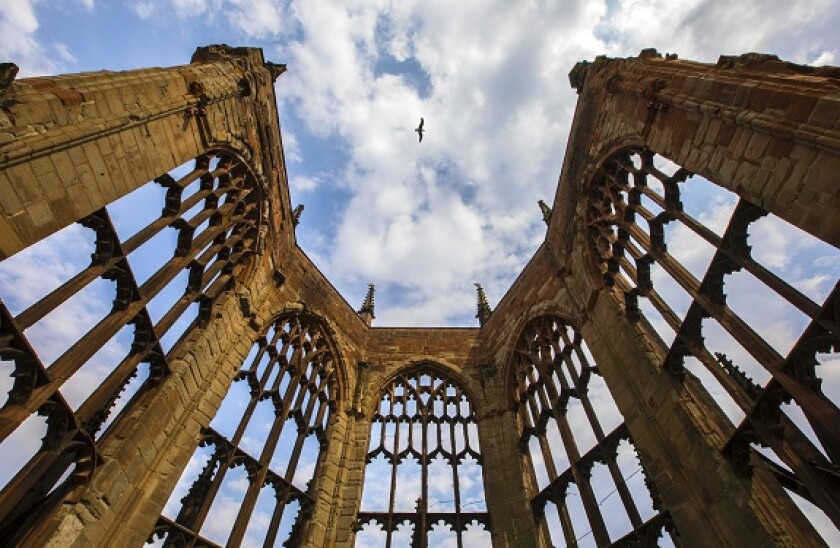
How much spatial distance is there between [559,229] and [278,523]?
9.01 metres

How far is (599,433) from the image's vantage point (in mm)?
8922

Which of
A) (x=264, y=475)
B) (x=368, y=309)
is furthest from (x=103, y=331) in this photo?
(x=368, y=309)

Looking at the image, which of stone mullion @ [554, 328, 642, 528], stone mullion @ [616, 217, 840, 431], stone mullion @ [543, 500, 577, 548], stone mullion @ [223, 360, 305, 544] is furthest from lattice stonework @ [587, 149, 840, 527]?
stone mullion @ [223, 360, 305, 544]

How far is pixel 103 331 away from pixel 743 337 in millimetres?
7798

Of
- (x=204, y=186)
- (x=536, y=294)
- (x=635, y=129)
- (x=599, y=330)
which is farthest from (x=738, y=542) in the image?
(x=204, y=186)

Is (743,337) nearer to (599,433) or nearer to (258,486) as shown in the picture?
(599,433)

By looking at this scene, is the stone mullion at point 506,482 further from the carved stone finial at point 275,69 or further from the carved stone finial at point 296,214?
the carved stone finial at point 275,69

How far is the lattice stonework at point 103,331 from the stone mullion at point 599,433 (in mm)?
7476

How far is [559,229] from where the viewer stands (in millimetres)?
11797

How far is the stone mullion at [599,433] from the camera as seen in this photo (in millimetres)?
7652

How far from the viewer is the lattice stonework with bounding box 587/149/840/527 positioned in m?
4.47

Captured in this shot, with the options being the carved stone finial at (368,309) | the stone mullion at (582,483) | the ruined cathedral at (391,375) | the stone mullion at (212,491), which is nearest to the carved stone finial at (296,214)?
the ruined cathedral at (391,375)

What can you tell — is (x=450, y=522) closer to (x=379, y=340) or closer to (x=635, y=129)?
(x=379, y=340)

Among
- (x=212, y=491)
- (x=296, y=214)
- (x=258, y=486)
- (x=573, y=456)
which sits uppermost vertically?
(x=296, y=214)
